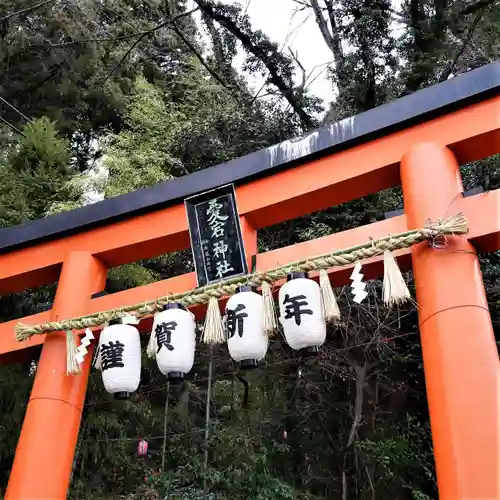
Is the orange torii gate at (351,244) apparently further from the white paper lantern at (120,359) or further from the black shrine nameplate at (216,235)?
the white paper lantern at (120,359)

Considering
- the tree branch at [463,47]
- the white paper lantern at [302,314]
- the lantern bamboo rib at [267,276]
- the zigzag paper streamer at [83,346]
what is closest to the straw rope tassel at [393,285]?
the lantern bamboo rib at [267,276]

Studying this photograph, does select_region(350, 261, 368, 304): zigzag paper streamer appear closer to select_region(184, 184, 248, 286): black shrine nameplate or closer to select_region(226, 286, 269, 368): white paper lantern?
select_region(226, 286, 269, 368): white paper lantern

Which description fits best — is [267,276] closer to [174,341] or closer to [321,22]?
[174,341]

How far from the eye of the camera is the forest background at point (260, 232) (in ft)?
19.4

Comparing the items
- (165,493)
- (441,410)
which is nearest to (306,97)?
(165,493)

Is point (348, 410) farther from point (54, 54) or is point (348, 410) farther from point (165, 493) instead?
point (54, 54)

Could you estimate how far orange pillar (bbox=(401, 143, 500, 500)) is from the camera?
90.8 inches

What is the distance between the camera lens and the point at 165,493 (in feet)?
18.6

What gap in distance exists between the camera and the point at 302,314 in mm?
2955

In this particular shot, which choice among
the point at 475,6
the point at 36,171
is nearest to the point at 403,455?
the point at 36,171

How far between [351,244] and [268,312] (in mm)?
751

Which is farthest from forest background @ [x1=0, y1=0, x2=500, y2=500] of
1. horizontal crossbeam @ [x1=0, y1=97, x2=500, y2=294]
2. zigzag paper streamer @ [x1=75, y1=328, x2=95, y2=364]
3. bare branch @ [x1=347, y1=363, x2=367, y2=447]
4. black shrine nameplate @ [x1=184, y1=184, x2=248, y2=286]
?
black shrine nameplate @ [x1=184, y1=184, x2=248, y2=286]

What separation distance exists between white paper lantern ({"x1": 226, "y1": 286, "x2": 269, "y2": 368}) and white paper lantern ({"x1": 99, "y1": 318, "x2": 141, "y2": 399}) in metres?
0.83

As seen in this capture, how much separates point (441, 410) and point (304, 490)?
14.1 feet
